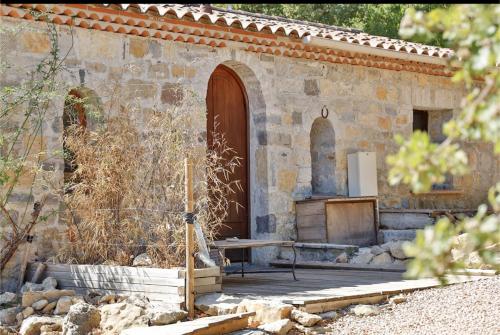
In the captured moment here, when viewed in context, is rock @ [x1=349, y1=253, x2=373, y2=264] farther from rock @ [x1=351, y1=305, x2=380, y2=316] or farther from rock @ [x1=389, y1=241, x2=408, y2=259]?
rock @ [x1=351, y1=305, x2=380, y2=316]

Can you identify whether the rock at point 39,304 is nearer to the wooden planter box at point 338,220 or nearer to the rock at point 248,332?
the rock at point 248,332

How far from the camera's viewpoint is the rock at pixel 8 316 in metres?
6.54

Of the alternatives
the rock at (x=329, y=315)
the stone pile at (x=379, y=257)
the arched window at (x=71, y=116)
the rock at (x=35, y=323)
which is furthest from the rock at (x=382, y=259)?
the rock at (x=35, y=323)

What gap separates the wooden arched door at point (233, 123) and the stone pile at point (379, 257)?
4.67ft

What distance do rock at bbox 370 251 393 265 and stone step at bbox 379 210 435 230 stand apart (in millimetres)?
1320

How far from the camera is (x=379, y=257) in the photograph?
932 centimetres

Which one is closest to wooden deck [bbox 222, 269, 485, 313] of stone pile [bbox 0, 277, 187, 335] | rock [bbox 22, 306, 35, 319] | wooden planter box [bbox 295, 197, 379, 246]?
stone pile [bbox 0, 277, 187, 335]

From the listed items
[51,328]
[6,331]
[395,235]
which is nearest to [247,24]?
[395,235]

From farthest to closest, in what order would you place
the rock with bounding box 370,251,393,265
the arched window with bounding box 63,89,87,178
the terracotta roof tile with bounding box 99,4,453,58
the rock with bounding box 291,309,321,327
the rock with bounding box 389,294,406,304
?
the rock with bounding box 370,251,393,265 < the terracotta roof tile with bounding box 99,4,453,58 < the arched window with bounding box 63,89,87,178 < the rock with bounding box 389,294,406,304 < the rock with bounding box 291,309,321,327

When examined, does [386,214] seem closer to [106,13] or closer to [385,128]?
[385,128]

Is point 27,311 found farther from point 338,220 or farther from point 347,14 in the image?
point 347,14

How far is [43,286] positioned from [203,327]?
2097mm

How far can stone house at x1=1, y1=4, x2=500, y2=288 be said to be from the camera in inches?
329

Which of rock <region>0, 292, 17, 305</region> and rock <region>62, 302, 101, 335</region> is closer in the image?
rock <region>62, 302, 101, 335</region>
